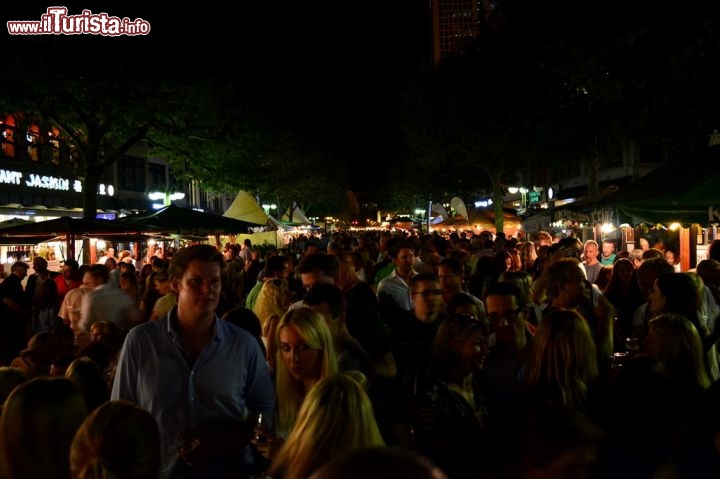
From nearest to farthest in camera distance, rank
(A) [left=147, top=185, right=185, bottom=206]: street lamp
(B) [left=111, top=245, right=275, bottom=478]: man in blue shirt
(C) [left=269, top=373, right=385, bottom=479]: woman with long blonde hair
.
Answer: (C) [left=269, top=373, right=385, bottom=479]: woman with long blonde hair → (B) [left=111, top=245, right=275, bottom=478]: man in blue shirt → (A) [left=147, top=185, right=185, bottom=206]: street lamp

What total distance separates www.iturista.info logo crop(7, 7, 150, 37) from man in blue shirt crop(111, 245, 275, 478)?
55.2ft

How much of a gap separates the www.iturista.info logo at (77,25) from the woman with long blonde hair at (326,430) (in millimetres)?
17936

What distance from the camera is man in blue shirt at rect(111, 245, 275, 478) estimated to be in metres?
3.12

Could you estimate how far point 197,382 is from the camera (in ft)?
10.5

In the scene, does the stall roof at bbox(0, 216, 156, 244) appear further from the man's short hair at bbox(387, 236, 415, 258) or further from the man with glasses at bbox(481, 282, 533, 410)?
the man with glasses at bbox(481, 282, 533, 410)

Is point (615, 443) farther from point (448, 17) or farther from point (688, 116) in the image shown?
point (448, 17)

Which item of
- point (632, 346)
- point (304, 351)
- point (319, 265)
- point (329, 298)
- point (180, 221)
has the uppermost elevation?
point (180, 221)

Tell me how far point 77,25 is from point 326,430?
18.7 m

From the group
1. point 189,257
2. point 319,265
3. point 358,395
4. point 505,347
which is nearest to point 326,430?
point 358,395

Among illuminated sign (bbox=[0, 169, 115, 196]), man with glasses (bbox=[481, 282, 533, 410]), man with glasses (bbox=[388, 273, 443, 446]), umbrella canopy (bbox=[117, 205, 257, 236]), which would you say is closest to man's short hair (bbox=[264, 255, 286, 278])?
man with glasses (bbox=[388, 273, 443, 446])

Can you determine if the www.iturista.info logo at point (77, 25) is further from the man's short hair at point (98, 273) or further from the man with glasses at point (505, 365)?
the man with glasses at point (505, 365)

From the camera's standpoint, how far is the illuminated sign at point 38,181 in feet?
88.2

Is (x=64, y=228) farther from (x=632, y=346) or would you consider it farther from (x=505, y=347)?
(x=632, y=346)

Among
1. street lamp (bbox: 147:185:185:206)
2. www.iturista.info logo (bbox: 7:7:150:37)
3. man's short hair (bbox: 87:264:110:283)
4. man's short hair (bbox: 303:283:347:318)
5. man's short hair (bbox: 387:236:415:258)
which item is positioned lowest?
man's short hair (bbox: 303:283:347:318)
